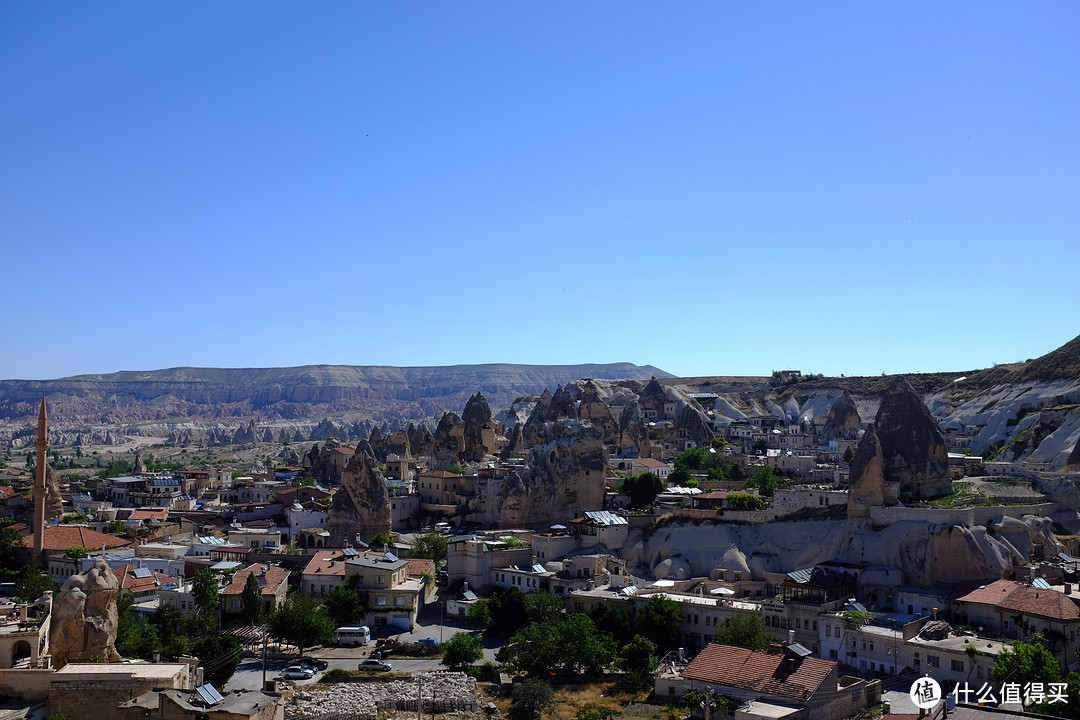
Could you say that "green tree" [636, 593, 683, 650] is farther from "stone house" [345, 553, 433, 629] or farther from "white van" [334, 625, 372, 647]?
"white van" [334, 625, 372, 647]

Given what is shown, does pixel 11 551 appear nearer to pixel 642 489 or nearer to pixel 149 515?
pixel 149 515

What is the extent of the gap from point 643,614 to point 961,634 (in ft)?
42.9

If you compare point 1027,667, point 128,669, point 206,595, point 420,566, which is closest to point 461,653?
point 206,595

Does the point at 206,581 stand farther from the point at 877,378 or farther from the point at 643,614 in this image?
the point at 877,378

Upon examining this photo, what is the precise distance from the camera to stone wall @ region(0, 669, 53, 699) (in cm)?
3136

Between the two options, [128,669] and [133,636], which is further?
[133,636]

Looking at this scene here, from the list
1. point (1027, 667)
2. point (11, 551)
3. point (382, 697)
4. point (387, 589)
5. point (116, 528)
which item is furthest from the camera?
point (116, 528)

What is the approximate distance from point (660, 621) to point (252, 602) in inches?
759

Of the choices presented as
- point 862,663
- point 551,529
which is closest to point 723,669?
point 862,663

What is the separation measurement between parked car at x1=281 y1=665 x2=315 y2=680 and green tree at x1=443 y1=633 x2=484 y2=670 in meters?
5.62

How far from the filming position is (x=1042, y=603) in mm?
42594

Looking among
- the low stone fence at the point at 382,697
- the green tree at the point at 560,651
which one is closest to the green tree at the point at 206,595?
the low stone fence at the point at 382,697

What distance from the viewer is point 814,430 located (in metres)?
105

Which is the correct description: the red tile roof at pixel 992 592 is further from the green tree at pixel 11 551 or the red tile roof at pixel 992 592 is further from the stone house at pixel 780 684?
the green tree at pixel 11 551
